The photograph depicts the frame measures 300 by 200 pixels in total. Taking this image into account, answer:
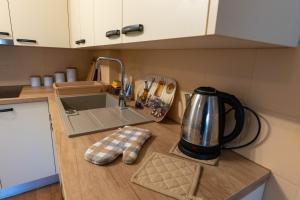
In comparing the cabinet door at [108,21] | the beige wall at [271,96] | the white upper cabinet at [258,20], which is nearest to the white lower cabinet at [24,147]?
the cabinet door at [108,21]

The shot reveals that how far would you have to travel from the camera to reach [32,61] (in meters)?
2.03

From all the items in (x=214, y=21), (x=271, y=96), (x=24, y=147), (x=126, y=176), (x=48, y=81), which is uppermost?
(x=214, y=21)

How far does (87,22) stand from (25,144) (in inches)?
45.1

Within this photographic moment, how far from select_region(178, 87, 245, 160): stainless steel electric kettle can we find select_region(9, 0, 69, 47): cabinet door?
5.30ft

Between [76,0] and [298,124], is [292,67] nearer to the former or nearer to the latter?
[298,124]

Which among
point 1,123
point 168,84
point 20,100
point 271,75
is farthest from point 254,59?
point 1,123

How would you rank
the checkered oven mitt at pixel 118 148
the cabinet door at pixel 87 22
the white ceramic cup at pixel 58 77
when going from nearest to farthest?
the checkered oven mitt at pixel 118 148 → the cabinet door at pixel 87 22 → the white ceramic cup at pixel 58 77

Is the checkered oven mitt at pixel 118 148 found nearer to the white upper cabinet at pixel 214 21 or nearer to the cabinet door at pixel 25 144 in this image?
the white upper cabinet at pixel 214 21

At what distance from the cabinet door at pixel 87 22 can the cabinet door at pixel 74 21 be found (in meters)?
0.12

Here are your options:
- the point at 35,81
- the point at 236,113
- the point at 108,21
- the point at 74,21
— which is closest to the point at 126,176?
the point at 236,113

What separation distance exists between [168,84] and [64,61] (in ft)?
5.21

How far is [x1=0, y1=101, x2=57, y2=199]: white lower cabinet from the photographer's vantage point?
1.50m

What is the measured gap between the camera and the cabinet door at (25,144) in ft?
4.92

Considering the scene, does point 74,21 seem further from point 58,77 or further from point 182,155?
point 182,155
